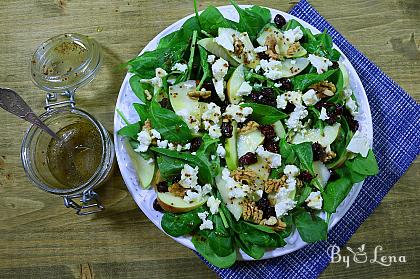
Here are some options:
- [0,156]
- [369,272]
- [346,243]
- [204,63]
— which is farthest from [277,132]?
[0,156]

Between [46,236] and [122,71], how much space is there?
1.81ft

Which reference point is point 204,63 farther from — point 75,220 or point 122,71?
point 75,220

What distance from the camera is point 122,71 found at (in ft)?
4.99

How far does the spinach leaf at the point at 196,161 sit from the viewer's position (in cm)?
120

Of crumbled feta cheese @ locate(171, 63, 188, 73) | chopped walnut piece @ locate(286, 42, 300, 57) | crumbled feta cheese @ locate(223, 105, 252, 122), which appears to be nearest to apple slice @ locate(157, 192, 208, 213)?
crumbled feta cheese @ locate(223, 105, 252, 122)

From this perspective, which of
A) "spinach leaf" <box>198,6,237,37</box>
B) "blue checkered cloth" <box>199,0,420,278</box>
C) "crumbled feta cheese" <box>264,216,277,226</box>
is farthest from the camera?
"blue checkered cloth" <box>199,0,420,278</box>

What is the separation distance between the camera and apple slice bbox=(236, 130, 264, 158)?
1.23m

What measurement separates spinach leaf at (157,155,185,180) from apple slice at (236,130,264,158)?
150mm

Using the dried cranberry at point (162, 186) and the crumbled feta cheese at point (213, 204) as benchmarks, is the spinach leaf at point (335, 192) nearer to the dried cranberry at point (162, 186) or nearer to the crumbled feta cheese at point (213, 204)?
the crumbled feta cheese at point (213, 204)

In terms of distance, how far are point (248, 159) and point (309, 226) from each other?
0.75 feet

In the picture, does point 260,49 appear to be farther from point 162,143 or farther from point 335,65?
point 162,143

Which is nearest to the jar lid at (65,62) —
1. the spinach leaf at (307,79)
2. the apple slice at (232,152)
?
the apple slice at (232,152)

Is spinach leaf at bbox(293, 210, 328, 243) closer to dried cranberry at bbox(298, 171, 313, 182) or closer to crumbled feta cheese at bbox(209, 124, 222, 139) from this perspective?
dried cranberry at bbox(298, 171, 313, 182)

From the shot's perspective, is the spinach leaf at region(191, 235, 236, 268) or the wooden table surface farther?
the wooden table surface
